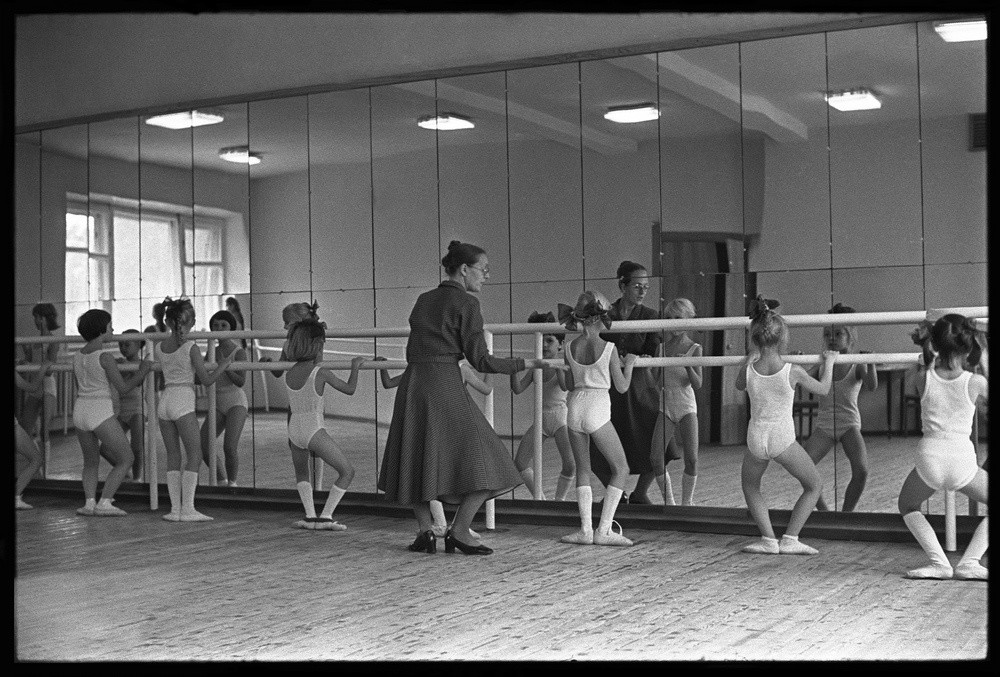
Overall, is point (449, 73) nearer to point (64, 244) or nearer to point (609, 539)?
point (609, 539)

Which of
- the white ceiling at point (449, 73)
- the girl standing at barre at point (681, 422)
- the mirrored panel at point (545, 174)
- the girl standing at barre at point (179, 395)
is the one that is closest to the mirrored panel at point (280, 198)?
the white ceiling at point (449, 73)

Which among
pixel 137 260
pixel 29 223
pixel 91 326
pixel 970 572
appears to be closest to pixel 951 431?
pixel 970 572

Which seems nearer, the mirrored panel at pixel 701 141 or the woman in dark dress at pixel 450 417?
the woman in dark dress at pixel 450 417

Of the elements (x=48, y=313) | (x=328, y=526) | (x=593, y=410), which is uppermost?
(x=48, y=313)

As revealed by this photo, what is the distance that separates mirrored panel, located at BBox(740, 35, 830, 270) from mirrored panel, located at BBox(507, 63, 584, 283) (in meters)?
1.11

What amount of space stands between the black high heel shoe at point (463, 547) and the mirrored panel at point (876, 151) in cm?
280

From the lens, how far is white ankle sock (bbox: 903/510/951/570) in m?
4.94

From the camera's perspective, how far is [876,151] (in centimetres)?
694

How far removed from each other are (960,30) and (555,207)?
2651mm

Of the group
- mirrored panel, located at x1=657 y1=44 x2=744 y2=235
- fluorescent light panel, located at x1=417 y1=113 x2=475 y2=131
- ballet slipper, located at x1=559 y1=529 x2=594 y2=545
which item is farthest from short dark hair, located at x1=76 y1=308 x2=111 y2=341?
mirrored panel, located at x1=657 y1=44 x2=744 y2=235

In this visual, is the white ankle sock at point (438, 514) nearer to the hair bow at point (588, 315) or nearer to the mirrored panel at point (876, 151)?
the hair bow at point (588, 315)

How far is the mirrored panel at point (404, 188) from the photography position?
8.28 meters

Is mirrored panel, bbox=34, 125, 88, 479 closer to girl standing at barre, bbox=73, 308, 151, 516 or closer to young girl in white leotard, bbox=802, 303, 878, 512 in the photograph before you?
girl standing at barre, bbox=73, 308, 151, 516
